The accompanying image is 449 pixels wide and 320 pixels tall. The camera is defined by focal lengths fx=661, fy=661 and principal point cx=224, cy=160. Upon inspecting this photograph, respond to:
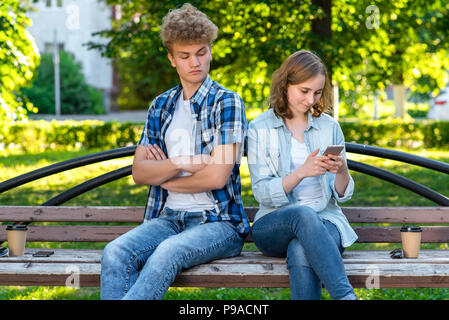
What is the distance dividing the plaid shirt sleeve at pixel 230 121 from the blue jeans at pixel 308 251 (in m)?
0.43

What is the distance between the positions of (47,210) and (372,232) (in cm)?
187

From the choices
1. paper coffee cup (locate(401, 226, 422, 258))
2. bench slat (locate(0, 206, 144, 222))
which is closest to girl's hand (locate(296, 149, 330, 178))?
paper coffee cup (locate(401, 226, 422, 258))

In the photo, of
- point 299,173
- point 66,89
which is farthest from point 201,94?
point 66,89

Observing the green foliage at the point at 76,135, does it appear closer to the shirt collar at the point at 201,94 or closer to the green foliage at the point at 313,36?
the green foliage at the point at 313,36

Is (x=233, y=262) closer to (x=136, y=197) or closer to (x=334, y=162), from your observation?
(x=334, y=162)

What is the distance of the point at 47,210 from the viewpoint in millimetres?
3828

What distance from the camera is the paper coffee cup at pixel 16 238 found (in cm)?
345

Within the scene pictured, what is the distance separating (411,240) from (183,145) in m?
1.26

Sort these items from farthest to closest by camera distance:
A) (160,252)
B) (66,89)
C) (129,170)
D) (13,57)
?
(66,89) → (13,57) → (129,170) → (160,252)

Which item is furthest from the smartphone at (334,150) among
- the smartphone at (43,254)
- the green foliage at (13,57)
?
the green foliage at (13,57)

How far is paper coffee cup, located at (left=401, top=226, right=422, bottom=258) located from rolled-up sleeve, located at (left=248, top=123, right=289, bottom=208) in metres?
0.63

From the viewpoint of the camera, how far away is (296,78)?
338 cm
